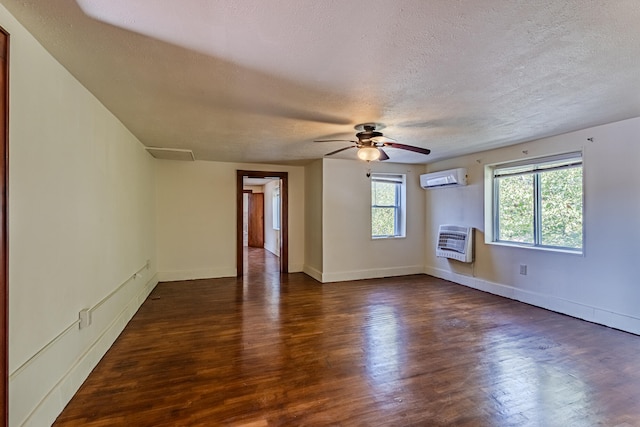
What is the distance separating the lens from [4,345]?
1.41m

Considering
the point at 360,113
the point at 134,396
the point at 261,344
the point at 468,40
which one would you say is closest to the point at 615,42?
the point at 468,40

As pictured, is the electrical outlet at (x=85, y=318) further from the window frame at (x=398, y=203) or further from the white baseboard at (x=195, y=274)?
the window frame at (x=398, y=203)

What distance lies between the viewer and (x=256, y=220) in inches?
428

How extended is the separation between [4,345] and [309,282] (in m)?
4.26

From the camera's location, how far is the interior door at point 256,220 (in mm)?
10680

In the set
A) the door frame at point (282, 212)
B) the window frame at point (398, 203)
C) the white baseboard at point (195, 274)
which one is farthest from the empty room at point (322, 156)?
the window frame at point (398, 203)

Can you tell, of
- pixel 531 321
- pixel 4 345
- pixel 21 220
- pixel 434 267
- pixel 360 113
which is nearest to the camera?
pixel 4 345

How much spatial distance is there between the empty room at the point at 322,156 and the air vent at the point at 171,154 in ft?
0.11

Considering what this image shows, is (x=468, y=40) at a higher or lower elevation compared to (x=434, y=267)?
higher

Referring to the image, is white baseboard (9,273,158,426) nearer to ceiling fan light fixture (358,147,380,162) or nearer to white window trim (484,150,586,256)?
ceiling fan light fixture (358,147,380,162)

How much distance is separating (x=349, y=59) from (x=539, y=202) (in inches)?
147

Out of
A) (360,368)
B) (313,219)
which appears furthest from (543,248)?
(313,219)

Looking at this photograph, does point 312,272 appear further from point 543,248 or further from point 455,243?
point 543,248

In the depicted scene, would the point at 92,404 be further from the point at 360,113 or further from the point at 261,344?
the point at 360,113
